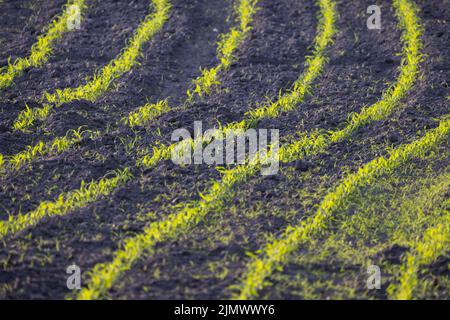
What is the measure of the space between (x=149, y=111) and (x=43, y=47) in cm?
148

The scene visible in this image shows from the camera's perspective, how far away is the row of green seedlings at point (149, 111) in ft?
14.3

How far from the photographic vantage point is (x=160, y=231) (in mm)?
3697

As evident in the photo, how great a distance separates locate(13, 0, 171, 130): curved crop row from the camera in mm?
4828

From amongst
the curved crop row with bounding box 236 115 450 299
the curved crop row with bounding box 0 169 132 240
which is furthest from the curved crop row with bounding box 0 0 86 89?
the curved crop row with bounding box 236 115 450 299

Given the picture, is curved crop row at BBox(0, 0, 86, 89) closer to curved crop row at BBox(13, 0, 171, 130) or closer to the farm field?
the farm field

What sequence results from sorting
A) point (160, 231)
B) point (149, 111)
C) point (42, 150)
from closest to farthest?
point (160, 231)
point (42, 150)
point (149, 111)

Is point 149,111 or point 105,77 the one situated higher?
point 105,77

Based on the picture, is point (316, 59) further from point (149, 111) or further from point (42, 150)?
point (42, 150)

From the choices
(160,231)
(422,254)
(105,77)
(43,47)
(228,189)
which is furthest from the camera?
(43,47)

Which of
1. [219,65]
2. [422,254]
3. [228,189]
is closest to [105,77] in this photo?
[219,65]

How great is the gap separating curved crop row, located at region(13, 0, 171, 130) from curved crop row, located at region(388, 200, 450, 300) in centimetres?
280

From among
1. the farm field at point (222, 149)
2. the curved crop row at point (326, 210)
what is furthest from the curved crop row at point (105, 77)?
the curved crop row at point (326, 210)

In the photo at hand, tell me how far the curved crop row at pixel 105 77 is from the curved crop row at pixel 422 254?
280cm
